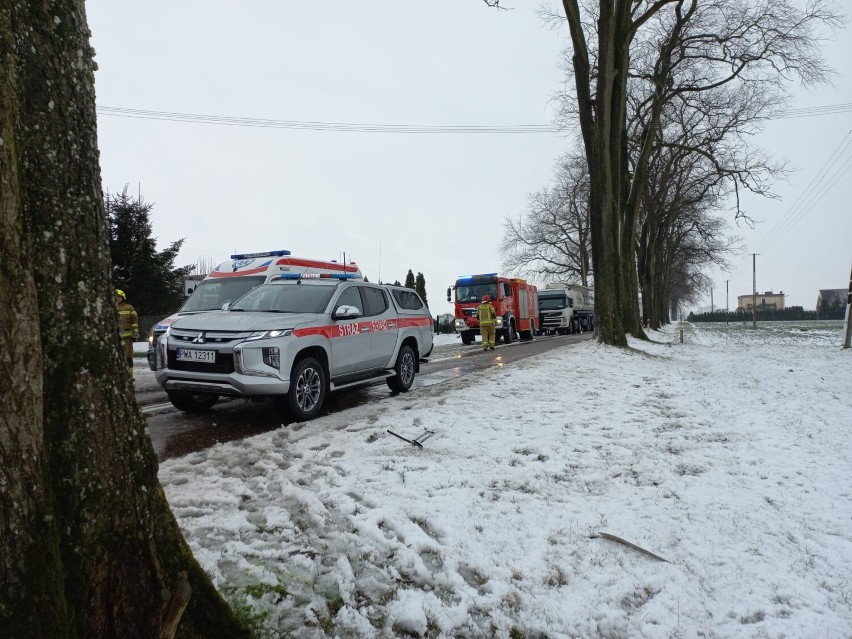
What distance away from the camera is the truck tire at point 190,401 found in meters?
7.35

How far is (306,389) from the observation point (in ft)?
21.9

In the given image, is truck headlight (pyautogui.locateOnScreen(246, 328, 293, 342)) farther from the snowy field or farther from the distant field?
the distant field

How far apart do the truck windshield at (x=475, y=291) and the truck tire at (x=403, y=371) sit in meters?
14.2

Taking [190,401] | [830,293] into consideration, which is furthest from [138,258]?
[830,293]

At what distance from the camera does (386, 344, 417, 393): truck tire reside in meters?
8.96

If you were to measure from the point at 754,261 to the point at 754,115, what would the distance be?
46307 mm

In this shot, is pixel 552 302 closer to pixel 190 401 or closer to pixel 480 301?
pixel 480 301

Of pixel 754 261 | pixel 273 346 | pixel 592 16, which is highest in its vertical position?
pixel 592 16

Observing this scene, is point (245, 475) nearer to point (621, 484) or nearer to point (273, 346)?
point (273, 346)

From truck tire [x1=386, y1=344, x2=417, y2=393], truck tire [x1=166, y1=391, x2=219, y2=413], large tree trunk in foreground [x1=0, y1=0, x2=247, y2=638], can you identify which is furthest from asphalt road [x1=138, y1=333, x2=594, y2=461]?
large tree trunk in foreground [x1=0, y1=0, x2=247, y2=638]

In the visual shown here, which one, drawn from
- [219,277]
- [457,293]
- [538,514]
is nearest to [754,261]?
[457,293]

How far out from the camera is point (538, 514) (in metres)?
3.73

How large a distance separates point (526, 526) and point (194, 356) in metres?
4.29

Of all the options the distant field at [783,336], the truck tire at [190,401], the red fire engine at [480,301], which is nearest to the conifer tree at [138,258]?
the red fire engine at [480,301]
